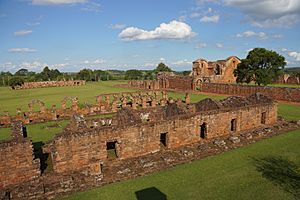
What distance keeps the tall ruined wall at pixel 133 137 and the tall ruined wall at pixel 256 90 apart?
1721cm

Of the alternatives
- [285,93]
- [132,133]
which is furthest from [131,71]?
[132,133]

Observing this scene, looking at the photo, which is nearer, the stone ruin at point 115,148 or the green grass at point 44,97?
the stone ruin at point 115,148

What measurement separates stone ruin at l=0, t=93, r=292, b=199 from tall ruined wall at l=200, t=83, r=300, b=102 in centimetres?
1638

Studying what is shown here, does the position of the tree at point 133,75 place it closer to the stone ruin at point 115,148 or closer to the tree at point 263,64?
the tree at point 263,64

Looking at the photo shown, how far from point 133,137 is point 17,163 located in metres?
4.16

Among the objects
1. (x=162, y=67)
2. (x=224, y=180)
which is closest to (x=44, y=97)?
(x=224, y=180)

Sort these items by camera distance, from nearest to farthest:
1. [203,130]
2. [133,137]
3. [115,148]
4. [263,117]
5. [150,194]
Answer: [150,194]
[133,137]
[115,148]
[203,130]
[263,117]

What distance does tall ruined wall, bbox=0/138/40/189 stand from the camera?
7586 mm

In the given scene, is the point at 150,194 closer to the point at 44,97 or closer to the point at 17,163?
the point at 17,163

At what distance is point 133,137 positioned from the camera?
959cm

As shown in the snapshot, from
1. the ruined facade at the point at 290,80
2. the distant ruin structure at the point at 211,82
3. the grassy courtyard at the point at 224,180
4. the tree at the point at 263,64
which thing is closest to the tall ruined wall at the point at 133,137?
the grassy courtyard at the point at 224,180

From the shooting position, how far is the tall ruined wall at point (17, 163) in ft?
24.9

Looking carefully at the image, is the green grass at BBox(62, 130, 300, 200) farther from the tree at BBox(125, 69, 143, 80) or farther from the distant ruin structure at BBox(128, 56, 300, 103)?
the tree at BBox(125, 69, 143, 80)

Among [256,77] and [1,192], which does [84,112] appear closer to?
[1,192]
